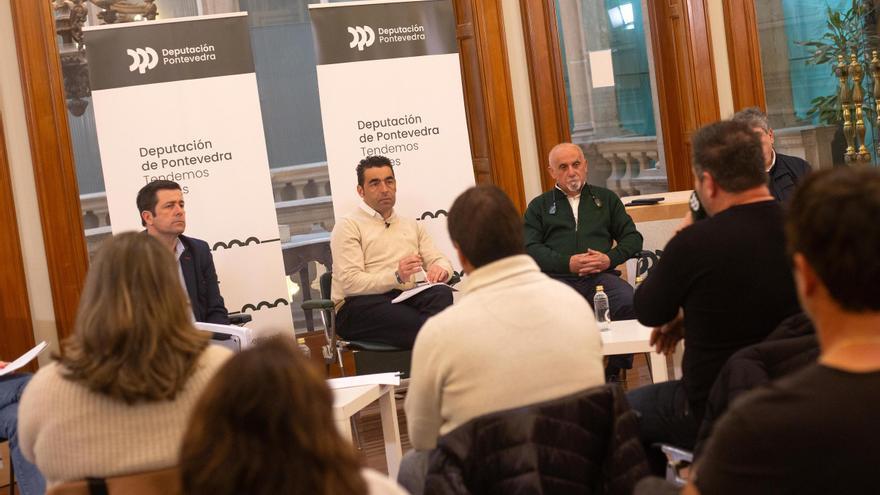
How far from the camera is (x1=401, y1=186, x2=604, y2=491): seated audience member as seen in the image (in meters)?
2.49

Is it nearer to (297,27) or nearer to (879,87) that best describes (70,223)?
(297,27)

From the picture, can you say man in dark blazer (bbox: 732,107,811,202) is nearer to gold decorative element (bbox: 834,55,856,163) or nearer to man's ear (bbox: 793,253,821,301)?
gold decorative element (bbox: 834,55,856,163)

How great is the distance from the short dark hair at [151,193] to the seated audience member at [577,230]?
6.37ft

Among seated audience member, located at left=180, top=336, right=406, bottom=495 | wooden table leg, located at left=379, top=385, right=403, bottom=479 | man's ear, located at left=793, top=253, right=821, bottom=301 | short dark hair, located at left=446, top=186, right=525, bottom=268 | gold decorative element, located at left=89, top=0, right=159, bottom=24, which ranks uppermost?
gold decorative element, located at left=89, top=0, right=159, bottom=24

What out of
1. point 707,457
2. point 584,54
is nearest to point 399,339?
point 584,54

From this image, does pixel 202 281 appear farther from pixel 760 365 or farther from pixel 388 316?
pixel 760 365

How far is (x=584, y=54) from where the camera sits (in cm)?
763

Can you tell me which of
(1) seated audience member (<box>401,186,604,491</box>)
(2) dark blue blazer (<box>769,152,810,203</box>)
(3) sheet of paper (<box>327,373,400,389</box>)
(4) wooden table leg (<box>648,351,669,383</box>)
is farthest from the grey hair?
(1) seated audience member (<box>401,186,604,491</box>)

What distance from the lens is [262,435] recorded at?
1355 mm

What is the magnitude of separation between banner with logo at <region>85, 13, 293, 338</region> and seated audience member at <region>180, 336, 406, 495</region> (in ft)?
14.9

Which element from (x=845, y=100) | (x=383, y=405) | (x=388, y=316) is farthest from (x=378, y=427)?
(x=845, y=100)

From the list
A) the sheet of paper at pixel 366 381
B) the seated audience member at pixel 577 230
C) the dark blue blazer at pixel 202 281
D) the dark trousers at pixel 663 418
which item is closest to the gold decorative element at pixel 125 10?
the dark blue blazer at pixel 202 281

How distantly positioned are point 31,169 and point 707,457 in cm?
521

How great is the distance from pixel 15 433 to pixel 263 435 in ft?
11.4
